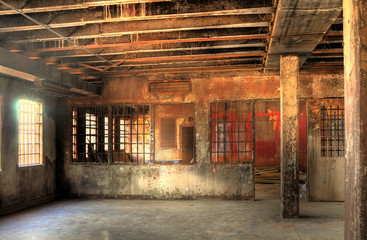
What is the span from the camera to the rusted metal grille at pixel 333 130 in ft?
25.6

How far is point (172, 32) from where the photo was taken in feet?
17.6

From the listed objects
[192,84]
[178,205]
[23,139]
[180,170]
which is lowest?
[178,205]

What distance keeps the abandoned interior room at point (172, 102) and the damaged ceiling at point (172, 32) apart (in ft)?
0.06

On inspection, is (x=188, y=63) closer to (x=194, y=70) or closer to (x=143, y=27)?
(x=194, y=70)

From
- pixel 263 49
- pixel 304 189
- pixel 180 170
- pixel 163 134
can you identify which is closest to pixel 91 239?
pixel 180 170

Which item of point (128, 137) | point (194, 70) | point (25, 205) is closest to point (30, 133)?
point (25, 205)

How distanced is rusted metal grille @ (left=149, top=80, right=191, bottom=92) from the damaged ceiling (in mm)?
515

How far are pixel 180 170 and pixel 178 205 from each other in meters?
1.01

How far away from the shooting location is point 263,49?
6.11m

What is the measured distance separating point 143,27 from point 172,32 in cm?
70

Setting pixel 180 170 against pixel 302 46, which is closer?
pixel 302 46

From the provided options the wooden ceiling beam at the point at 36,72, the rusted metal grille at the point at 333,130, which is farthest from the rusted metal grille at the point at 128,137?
the rusted metal grille at the point at 333,130

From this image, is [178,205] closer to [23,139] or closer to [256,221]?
[256,221]

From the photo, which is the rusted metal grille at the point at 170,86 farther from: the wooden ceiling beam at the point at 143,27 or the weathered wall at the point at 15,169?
the wooden ceiling beam at the point at 143,27
